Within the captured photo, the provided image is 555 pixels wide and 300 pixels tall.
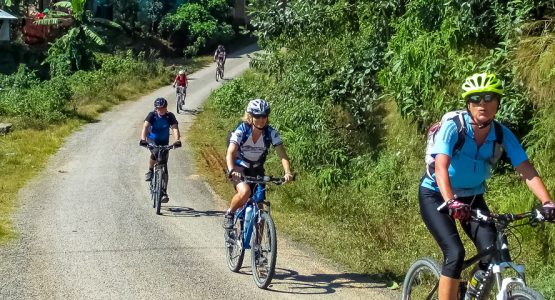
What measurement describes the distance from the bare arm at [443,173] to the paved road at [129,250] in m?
2.74

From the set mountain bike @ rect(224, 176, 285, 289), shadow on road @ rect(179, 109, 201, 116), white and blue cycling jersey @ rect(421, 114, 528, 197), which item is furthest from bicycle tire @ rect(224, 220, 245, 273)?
shadow on road @ rect(179, 109, 201, 116)

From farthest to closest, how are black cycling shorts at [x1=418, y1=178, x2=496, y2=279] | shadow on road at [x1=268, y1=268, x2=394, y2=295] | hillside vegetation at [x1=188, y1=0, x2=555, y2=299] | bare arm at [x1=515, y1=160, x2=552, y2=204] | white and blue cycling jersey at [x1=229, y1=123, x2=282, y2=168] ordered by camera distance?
hillside vegetation at [x1=188, y1=0, x2=555, y2=299]
white and blue cycling jersey at [x1=229, y1=123, x2=282, y2=168]
shadow on road at [x1=268, y1=268, x2=394, y2=295]
black cycling shorts at [x1=418, y1=178, x2=496, y2=279]
bare arm at [x1=515, y1=160, x2=552, y2=204]

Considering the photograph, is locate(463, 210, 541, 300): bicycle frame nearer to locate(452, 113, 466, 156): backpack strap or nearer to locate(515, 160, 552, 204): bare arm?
locate(515, 160, 552, 204): bare arm

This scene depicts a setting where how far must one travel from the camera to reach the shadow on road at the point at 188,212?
1226 cm

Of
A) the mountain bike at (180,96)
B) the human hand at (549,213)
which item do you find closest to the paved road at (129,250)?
the human hand at (549,213)

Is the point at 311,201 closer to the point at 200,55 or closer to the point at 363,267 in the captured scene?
the point at 363,267

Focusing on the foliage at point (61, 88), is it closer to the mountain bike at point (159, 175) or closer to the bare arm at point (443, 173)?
the mountain bike at point (159, 175)

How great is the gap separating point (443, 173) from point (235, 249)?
3957mm

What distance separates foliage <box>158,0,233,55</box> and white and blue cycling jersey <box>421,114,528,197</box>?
39.8 meters

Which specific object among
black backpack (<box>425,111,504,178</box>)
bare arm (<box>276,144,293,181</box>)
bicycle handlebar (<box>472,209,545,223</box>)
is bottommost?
bare arm (<box>276,144,293,181</box>)

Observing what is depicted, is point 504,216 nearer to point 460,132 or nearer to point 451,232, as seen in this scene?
point 451,232

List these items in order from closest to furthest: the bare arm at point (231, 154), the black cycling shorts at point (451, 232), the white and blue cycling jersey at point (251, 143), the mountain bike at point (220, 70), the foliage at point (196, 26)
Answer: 1. the black cycling shorts at point (451, 232)
2. the bare arm at point (231, 154)
3. the white and blue cycling jersey at point (251, 143)
4. the mountain bike at point (220, 70)
5. the foliage at point (196, 26)

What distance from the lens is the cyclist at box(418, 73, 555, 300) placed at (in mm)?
5148

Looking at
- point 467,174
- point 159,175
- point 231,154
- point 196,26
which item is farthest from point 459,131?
point 196,26
